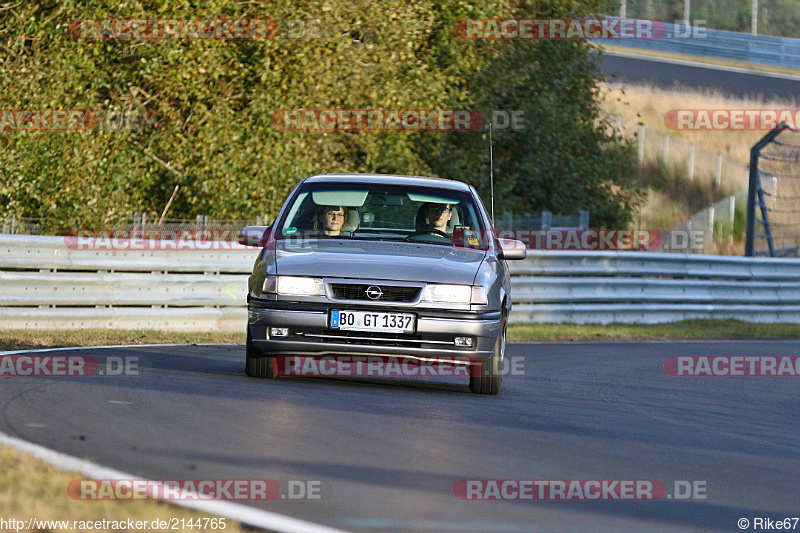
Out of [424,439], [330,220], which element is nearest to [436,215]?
[330,220]

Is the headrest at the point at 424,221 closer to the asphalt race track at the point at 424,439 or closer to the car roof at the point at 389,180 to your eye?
the car roof at the point at 389,180

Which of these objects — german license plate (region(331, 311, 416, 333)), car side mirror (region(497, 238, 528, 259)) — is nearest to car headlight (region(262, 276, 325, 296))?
german license plate (region(331, 311, 416, 333))

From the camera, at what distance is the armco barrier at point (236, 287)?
14031 mm

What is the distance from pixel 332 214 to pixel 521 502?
15.9ft

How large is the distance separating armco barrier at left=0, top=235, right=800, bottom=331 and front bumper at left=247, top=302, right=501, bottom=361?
5759 millimetres

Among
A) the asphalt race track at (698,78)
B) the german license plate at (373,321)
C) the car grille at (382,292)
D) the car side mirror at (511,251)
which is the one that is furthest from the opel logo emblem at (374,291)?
the asphalt race track at (698,78)

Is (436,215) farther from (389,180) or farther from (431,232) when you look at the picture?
(389,180)

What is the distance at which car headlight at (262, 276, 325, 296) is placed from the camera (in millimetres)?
8977

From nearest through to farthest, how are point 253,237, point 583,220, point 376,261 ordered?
point 376,261 → point 253,237 → point 583,220

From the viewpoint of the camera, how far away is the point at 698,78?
45.9 meters

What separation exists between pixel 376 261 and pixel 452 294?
0.58 m

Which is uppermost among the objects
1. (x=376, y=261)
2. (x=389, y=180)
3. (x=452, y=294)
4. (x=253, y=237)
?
(x=389, y=180)

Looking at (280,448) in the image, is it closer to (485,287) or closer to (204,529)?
(204,529)

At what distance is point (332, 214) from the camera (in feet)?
32.4
